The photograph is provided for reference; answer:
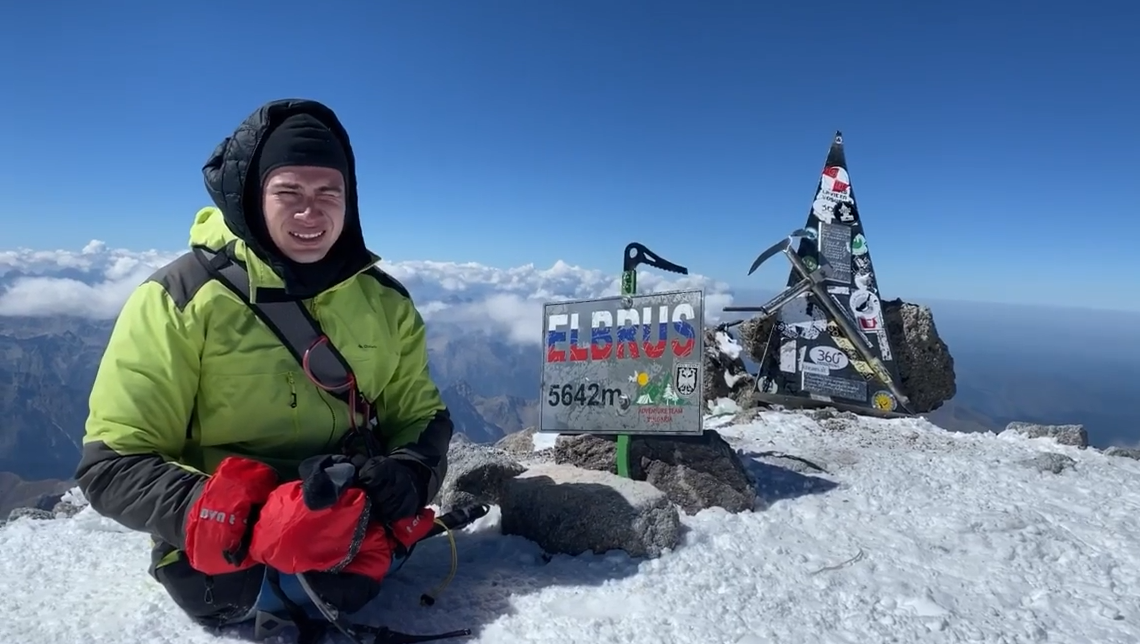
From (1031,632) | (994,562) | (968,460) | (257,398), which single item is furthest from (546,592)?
(968,460)

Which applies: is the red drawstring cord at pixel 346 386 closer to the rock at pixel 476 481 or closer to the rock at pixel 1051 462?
the rock at pixel 476 481

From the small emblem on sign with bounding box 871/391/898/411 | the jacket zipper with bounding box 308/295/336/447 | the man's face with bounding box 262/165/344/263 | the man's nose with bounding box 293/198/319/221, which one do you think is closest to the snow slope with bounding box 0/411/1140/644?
the jacket zipper with bounding box 308/295/336/447

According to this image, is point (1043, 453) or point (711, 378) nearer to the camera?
point (1043, 453)

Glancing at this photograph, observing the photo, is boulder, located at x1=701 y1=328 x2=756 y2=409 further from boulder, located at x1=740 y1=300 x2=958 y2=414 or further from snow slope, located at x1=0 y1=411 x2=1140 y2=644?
snow slope, located at x1=0 y1=411 x2=1140 y2=644

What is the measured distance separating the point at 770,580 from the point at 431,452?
1840 millimetres

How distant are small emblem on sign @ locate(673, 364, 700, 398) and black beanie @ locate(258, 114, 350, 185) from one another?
2869 mm

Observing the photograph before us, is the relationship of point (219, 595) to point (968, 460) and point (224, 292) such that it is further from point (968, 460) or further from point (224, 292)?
point (968, 460)

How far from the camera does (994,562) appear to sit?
12.1ft

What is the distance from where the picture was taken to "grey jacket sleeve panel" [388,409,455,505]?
2.98m

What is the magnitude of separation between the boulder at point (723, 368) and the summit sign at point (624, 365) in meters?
5.84

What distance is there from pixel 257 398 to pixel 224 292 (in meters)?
0.47

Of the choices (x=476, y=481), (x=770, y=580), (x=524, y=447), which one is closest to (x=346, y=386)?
(x=476, y=481)

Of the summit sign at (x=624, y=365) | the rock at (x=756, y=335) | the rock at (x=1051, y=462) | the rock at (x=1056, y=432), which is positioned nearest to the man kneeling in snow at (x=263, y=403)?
the summit sign at (x=624, y=365)

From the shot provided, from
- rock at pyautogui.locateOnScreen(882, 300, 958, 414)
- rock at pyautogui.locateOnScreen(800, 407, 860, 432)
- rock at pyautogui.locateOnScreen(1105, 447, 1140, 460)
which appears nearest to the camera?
rock at pyautogui.locateOnScreen(1105, 447, 1140, 460)
